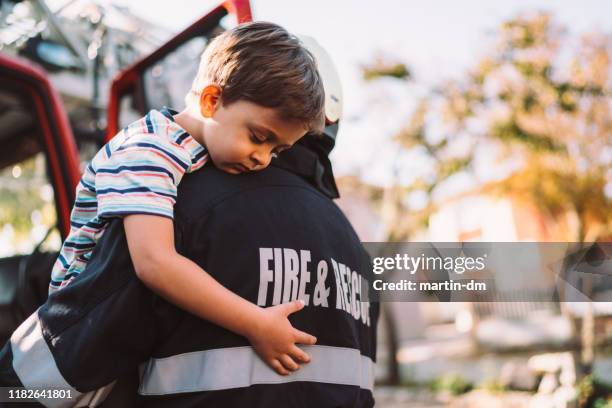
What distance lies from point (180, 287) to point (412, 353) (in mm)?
14048

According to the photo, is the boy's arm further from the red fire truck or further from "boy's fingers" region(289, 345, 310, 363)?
the red fire truck

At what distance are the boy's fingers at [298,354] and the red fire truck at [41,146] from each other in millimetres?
1779

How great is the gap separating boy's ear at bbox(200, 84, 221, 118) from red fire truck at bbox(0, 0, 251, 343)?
4.43 ft

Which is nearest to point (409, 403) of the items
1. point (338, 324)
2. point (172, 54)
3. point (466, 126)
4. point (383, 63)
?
point (466, 126)

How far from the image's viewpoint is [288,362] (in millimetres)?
1248

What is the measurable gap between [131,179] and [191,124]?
9.3 inches

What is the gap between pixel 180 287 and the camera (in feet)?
3.81

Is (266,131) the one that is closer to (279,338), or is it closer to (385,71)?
(279,338)

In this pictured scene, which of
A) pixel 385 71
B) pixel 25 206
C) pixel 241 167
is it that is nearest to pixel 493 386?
pixel 385 71

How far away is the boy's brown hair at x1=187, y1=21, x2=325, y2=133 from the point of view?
4.33 feet

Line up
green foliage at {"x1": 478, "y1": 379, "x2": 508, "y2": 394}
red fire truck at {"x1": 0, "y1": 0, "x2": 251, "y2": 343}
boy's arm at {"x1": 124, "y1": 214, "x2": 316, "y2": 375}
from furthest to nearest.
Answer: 1. green foliage at {"x1": 478, "y1": 379, "x2": 508, "y2": 394}
2. red fire truck at {"x1": 0, "y1": 0, "x2": 251, "y2": 343}
3. boy's arm at {"x1": 124, "y1": 214, "x2": 316, "y2": 375}

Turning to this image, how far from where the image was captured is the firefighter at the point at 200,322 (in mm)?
1179

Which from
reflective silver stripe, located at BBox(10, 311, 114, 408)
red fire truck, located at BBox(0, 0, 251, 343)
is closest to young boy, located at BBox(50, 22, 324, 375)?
reflective silver stripe, located at BBox(10, 311, 114, 408)

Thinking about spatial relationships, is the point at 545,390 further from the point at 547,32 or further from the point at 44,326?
the point at 44,326
